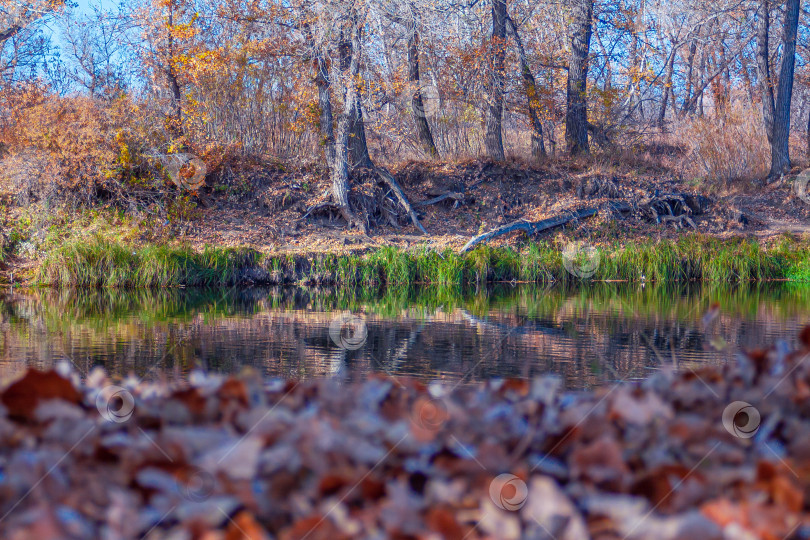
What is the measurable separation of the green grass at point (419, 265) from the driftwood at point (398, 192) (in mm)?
2595

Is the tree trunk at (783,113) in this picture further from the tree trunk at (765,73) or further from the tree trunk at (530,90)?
the tree trunk at (530,90)

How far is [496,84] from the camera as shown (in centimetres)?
1872

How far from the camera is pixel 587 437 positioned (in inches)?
84.9

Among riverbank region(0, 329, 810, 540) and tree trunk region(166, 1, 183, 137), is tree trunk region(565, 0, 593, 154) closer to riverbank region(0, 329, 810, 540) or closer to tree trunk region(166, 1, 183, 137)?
tree trunk region(166, 1, 183, 137)

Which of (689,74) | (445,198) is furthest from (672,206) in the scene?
(689,74)

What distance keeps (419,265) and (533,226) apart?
409 cm

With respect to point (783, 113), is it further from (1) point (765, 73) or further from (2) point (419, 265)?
(2) point (419, 265)

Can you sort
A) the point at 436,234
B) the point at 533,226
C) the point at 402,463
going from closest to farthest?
the point at 402,463, the point at 533,226, the point at 436,234

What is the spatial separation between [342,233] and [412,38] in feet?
17.5

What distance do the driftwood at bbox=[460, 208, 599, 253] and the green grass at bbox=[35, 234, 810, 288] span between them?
50 centimetres

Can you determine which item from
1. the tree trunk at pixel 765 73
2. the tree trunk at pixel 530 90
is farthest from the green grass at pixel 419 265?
the tree trunk at pixel 765 73

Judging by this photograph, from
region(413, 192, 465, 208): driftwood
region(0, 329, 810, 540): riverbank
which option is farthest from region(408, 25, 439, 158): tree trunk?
region(0, 329, 810, 540): riverbank

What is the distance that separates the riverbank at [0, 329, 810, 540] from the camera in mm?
1629

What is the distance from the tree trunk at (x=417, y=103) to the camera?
18.1m
